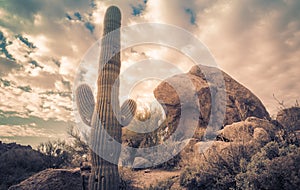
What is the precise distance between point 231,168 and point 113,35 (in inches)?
252

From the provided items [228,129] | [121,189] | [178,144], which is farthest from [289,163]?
[178,144]

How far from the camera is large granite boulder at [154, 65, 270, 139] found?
12.7 metres

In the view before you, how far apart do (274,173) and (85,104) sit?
7706 mm

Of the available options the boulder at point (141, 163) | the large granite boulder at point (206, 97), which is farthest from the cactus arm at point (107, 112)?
the large granite boulder at point (206, 97)

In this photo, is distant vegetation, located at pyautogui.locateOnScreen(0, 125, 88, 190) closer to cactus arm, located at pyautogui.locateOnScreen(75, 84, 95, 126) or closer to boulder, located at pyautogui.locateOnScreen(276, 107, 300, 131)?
cactus arm, located at pyautogui.locateOnScreen(75, 84, 95, 126)

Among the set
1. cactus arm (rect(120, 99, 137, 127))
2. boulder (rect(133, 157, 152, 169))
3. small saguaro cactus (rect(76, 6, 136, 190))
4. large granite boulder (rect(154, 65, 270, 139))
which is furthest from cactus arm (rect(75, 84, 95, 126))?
large granite boulder (rect(154, 65, 270, 139))

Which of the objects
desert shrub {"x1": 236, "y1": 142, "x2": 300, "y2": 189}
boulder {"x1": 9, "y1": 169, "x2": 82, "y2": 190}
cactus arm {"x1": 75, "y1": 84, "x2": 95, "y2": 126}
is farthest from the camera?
cactus arm {"x1": 75, "y1": 84, "x2": 95, "y2": 126}

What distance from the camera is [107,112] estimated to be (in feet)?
26.1

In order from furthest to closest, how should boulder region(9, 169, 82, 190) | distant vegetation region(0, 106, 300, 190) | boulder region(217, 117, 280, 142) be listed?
boulder region(217, 117, 280, 142)
boulder region(9, 169, 82, 190)
distant vegetation region(0, 106, 300, 190)

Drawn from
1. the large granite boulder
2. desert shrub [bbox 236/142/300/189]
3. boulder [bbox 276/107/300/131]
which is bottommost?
desert shrub [bbox 236/142/300/189]

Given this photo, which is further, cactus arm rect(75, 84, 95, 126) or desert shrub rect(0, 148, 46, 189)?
cactus arm rect(75, 84, 95, 126)

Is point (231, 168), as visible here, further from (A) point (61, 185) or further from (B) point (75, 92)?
(B) point (75, 92)

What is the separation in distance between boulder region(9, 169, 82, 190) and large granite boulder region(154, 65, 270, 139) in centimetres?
673

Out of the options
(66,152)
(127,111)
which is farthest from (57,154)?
(127,111)
